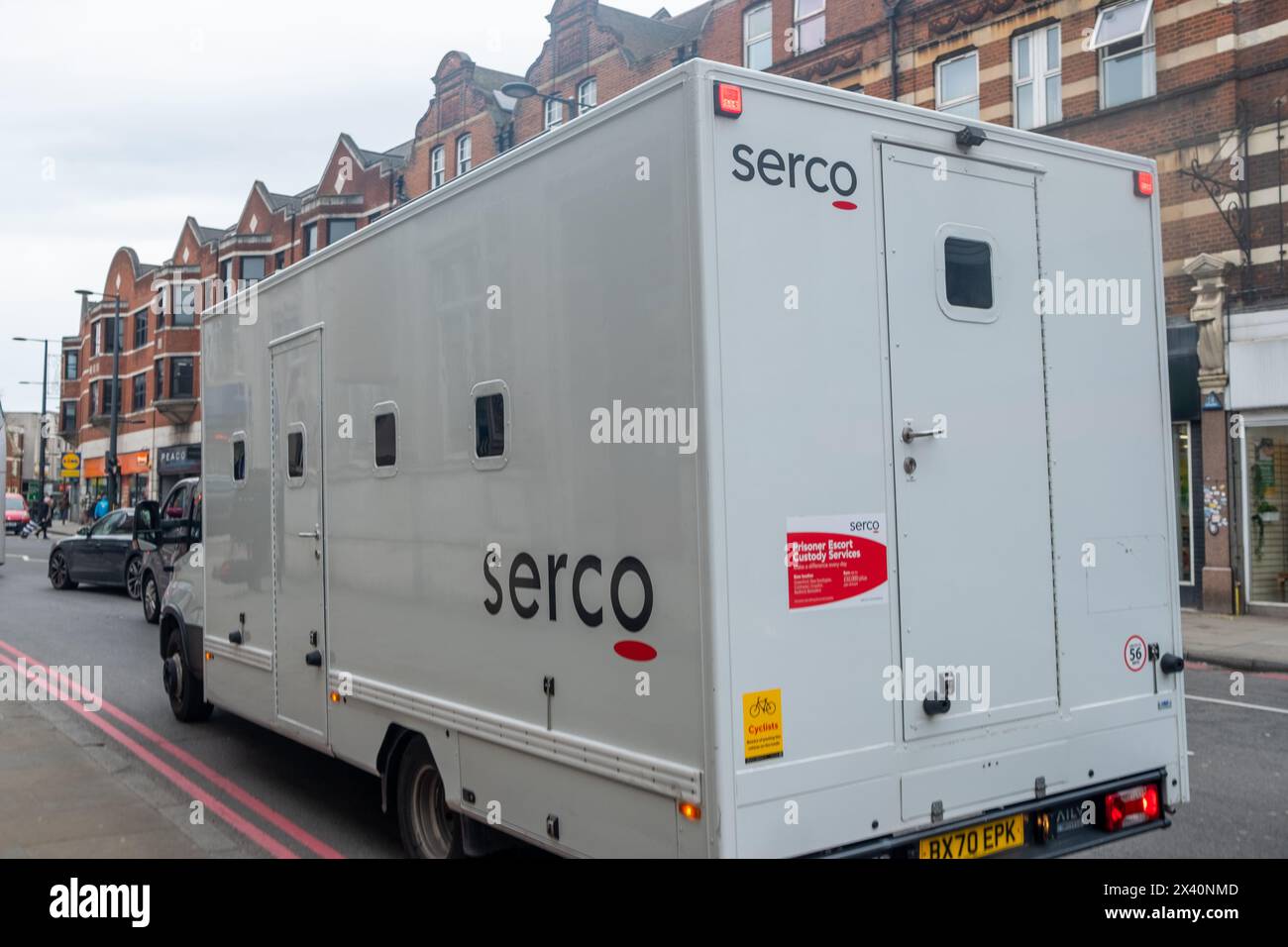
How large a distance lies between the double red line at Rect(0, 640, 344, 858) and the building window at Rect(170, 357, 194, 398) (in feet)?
133

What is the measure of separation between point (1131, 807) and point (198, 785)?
5.69 metres

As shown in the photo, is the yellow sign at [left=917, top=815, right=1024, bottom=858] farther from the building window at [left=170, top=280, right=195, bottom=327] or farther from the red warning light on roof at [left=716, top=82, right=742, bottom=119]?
the building window at [left=170, top=280, right=195, bottom=327]

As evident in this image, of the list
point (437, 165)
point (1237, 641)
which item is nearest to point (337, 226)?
point (437, 165)

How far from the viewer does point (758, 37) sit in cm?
2389

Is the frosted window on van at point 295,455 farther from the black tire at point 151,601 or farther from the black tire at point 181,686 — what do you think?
the black tire at point 151,601

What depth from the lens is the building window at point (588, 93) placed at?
2861cm

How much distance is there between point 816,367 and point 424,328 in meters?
2.14

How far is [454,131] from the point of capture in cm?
3369

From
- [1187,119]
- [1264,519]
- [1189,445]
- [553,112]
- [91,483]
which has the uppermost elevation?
[553,112]

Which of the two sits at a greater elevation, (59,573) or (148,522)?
(148,522)

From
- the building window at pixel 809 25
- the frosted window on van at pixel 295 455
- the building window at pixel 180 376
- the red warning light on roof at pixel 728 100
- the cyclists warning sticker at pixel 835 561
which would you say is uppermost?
the building window at pixel 809 25

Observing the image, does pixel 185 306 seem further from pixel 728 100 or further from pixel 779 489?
pixel 779 489

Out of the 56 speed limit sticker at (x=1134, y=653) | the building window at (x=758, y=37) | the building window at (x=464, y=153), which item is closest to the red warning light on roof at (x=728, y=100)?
the 56 speed limit sticker at (x=1134, y=653)
